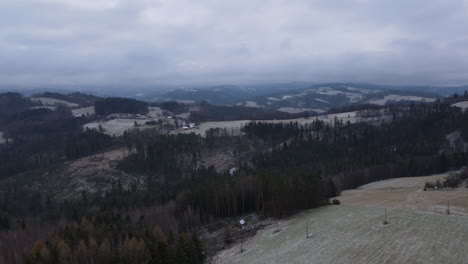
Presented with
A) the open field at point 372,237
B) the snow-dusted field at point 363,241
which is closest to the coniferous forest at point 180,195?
the open field at point 372,237

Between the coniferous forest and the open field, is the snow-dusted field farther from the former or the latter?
the coniferous forest

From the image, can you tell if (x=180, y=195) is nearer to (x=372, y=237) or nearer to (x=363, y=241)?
(x=363, y=241)

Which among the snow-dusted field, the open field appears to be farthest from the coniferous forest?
the snow-dusted field

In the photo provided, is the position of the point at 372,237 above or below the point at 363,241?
above

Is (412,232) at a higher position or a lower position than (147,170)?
higher

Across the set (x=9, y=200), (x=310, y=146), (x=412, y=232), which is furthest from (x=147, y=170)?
(x=412, y=232)

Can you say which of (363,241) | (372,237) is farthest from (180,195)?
(372,237)

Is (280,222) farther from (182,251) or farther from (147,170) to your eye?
(147,170)

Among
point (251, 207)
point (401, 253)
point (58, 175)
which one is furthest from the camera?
point (58, 175)
